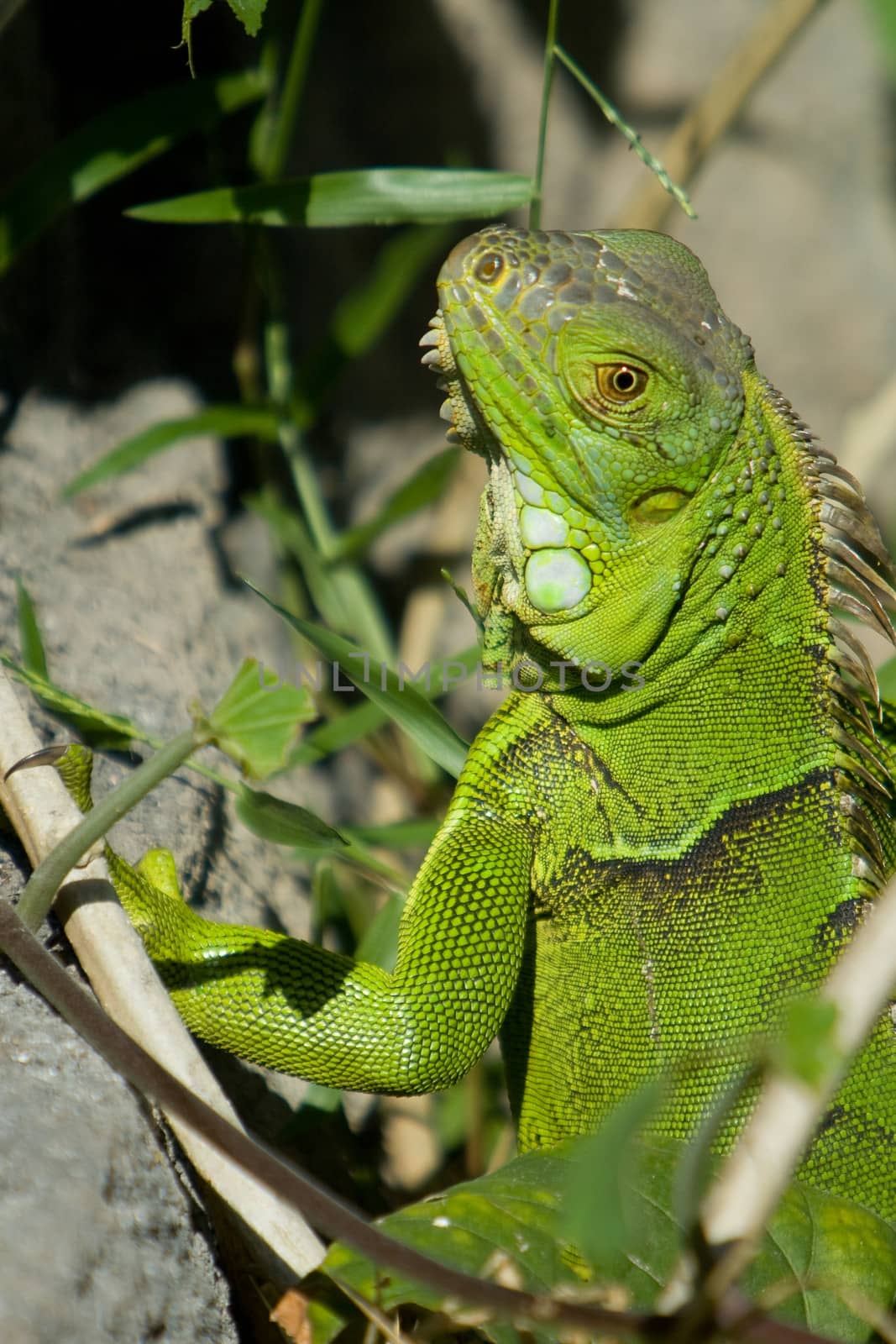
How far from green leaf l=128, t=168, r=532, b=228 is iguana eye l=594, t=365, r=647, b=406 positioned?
93 cm

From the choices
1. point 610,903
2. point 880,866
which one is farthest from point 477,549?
point 880,866

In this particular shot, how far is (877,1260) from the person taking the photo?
1808 mm

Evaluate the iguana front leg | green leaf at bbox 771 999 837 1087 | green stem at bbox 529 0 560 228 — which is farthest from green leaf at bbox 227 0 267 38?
green leaf at bbox 771 999 837 1087

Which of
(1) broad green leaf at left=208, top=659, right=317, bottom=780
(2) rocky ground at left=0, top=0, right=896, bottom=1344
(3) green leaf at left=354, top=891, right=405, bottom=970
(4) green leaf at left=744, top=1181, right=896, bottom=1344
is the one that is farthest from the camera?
(3) green leaf at left=354, top=891, right=405, bottom=970

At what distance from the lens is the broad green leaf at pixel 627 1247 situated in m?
1.59

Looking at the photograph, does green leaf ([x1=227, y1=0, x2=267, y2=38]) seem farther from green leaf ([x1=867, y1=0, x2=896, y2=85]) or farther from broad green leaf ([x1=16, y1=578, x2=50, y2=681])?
green leaf ([x1=867, y1=0, x2=896, y2=85])

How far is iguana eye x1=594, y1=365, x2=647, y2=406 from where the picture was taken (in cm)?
219

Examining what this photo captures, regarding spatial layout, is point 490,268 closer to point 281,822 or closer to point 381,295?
point 281,822

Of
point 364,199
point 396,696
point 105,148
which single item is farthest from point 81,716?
point 105,148

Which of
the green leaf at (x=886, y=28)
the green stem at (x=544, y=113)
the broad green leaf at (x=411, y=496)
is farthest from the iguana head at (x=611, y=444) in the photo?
the broad green leaf at (x=411, y=496)

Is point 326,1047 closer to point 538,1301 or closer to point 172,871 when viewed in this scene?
point 172,871

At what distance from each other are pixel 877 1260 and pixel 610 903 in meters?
0.78

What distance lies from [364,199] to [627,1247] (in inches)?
98.5

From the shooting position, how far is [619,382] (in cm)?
220
